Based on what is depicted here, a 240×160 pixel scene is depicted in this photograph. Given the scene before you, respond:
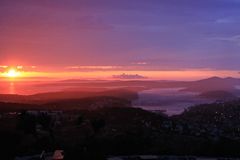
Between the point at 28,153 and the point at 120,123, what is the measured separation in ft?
107

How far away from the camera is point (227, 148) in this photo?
45.2 meters

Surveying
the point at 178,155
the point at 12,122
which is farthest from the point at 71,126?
the point at 178,155

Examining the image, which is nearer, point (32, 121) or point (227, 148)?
point (227, 148)

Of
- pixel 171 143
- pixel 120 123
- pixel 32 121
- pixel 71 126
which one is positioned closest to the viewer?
pixel 32 121

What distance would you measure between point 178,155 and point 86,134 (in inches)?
612

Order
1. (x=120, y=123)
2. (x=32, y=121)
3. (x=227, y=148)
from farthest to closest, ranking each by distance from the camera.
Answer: (x=120, y=123)
(x=32, y=121)
(x=227, y=148)

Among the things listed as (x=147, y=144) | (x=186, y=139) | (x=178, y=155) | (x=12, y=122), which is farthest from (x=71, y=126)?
(x=178, y=155)

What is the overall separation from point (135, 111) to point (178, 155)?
Answer: 51.2 m

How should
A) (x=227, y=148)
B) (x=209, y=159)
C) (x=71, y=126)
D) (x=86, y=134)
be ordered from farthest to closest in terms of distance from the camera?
(x=71, y=126) < (x=86, y=134) < (x=227, y=148) < (x=209, y=159)

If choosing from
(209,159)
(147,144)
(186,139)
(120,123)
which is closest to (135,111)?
(120,123)

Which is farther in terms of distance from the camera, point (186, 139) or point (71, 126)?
point (71, 126)

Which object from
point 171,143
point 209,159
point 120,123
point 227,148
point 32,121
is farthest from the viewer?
point 120,123

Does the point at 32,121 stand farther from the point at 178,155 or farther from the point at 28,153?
the point at 178,155

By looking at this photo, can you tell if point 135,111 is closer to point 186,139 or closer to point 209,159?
point 186,139
